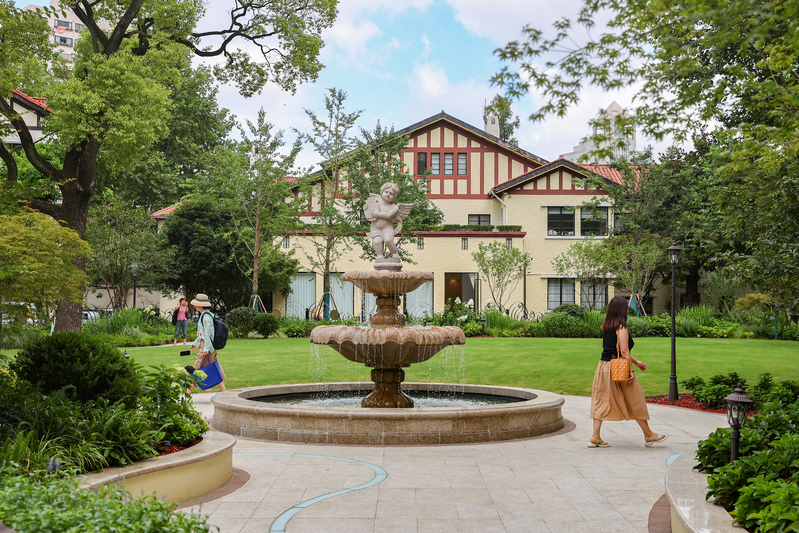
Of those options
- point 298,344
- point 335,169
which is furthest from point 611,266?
point 298,344

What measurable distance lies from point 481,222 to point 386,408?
1104 inches

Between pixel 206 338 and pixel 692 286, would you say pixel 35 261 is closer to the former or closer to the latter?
pixel 206 338

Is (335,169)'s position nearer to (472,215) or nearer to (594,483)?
(472,215)

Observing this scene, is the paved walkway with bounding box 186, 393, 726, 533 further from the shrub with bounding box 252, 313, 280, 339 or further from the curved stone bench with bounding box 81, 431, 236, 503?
the shrub with bounding box 252, 313, 280, 339

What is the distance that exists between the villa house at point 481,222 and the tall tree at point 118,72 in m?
12.7

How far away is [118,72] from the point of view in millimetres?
17766

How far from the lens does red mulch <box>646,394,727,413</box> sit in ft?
42.0

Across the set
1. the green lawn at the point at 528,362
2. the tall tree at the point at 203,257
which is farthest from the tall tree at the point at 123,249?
the green lawn at the point at 528,362

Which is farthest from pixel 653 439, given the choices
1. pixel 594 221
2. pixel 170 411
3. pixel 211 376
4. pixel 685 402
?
pixel 594 221

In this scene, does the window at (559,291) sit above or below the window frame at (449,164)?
below

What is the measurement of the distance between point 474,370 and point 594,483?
1058 cm

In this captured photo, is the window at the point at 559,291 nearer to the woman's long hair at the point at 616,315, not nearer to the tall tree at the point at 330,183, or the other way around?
the tall tree at the point at 330,183

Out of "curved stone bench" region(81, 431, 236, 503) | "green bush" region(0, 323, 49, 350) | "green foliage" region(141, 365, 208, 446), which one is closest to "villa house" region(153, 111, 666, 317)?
"green bush" region(0, 323, 49, 350)

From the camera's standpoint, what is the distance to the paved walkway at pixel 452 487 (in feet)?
18.2
